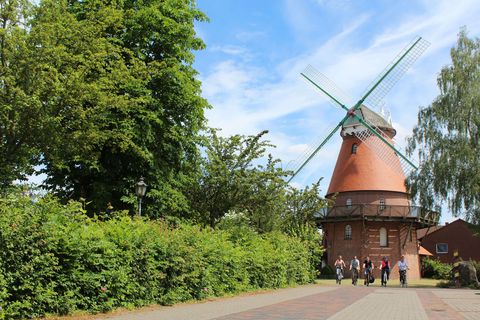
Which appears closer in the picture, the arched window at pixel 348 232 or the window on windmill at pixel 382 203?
the window on windmill at pixel 382 203

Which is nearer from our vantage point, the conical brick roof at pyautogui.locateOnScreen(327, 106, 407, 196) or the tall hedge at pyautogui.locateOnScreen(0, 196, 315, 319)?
the tall hedge at pyautogui.locateOnScreen(0, 196, 315, 319)

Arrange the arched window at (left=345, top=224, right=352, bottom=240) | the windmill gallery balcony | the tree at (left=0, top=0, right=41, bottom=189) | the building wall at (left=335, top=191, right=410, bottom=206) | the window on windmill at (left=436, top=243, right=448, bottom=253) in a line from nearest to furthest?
the tree at (left=0, top=0, right=41, bottom=189)
the windmill gallery balcony
the building wall at (left=335, top=191, right=410, bottom=206)
the arched window at (left=345, top=224, right=352, bottom=240)
the window on windmill at (left=436, top=243, right=448, bottom=253)

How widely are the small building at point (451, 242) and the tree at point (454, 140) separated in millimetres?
25597

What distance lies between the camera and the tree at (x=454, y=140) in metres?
31.0

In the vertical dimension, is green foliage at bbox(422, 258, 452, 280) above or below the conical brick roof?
below

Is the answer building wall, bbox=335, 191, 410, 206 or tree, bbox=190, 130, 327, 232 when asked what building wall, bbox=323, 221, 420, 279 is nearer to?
→ building wall, bbox=335, 191, 410, 206

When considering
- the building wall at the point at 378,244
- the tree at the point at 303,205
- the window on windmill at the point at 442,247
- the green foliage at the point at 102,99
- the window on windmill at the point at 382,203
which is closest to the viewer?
the green foliage at the point at 102,99

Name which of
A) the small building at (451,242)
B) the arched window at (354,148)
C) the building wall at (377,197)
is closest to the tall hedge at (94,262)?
the building wall at (377,197)

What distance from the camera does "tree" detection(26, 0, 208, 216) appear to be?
16.6 meters

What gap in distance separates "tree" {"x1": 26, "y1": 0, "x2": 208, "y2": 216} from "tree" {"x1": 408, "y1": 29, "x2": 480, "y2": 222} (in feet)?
54.9

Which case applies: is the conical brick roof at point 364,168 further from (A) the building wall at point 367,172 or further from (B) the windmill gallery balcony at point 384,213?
(B) the windmill gallery balcony at point 384,213

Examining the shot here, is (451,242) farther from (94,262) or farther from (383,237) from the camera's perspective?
(94,262)

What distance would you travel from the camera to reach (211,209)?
24.5 metres

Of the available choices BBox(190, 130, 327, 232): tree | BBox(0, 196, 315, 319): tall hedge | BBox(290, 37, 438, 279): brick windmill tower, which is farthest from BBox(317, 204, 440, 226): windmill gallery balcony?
BBox(0, 196, 315, 319): tall hedge
